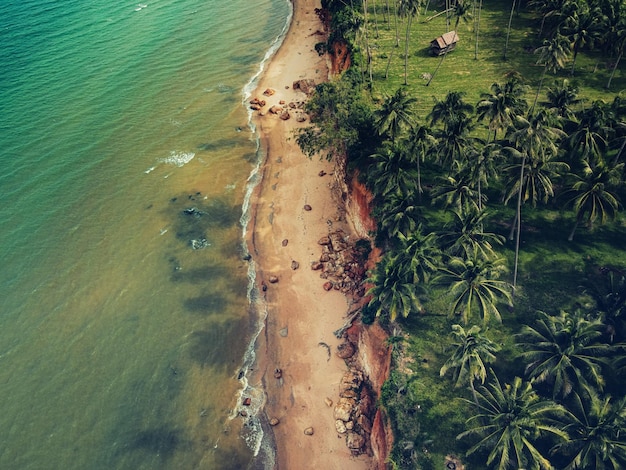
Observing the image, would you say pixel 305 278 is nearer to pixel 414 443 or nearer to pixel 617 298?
pixel 414 443

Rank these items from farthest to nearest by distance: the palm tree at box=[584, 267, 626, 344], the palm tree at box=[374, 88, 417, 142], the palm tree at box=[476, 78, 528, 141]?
the palm tree at box=[374, 88, 417, 142]
the palm tree at box=[476, 78, 528, 141]
the palm tree at box=[584, 267, 626, 344]

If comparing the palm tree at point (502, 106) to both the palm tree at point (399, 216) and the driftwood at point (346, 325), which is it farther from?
the driftwood at point (346, 325)

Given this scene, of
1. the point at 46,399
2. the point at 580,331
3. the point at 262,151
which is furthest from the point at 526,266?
the point at 46,399

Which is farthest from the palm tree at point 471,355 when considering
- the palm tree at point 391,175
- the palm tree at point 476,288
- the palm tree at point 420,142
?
the palm tree at point 420,142

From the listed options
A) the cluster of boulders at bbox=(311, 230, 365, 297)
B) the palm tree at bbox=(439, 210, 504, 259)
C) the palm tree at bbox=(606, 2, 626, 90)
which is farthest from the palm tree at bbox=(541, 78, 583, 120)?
the cluster of boulders at bbox=(311, 230, 365, 297)

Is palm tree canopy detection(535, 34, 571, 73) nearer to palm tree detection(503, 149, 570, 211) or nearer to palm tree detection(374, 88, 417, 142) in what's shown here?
palm tree detection(503, 149, 570, 211)

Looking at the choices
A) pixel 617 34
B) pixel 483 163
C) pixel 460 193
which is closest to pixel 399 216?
pixel 460 193

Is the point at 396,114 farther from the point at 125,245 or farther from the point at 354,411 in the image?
the point at 125,245

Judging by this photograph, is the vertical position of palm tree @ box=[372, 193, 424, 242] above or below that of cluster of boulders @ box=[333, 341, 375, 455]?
above
